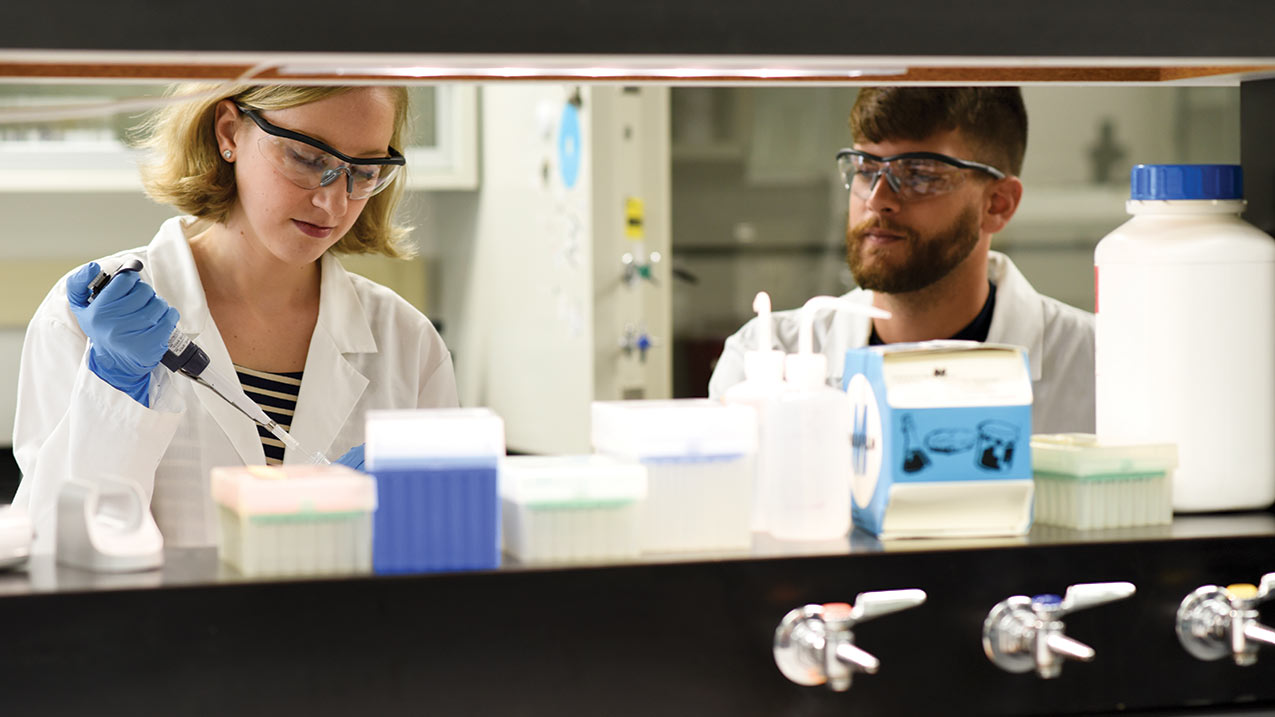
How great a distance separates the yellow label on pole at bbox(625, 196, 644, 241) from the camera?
10.3 ft

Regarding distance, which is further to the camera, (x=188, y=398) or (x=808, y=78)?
(x=188, y=398)

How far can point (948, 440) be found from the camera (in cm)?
92

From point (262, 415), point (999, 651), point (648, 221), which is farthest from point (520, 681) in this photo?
point (648, 221)

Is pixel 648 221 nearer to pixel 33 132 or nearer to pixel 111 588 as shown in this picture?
pixel 33 132

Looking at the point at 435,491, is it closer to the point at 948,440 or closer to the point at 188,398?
the point at 948,440

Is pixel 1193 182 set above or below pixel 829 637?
above

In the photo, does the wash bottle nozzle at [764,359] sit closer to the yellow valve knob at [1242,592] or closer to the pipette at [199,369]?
the yellow valve knob at [1242,592]

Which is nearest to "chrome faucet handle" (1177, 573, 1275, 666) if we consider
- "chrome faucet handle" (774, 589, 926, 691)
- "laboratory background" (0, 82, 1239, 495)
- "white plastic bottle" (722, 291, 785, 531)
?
"chrome faucet handle" (774, 589, 926, 691)

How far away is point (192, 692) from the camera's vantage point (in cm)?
81

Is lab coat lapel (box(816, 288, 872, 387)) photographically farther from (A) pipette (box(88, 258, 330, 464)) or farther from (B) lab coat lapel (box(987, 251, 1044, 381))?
(A) pipette (box(88, 258, 330, 464))

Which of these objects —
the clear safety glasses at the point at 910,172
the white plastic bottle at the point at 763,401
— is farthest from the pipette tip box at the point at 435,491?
the clear safety glasses at the point at 910,172

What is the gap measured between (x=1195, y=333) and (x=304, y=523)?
2.24ft

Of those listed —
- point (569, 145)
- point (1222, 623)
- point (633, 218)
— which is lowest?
point (1222, 623)

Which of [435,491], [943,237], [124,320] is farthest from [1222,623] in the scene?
[124,320]
